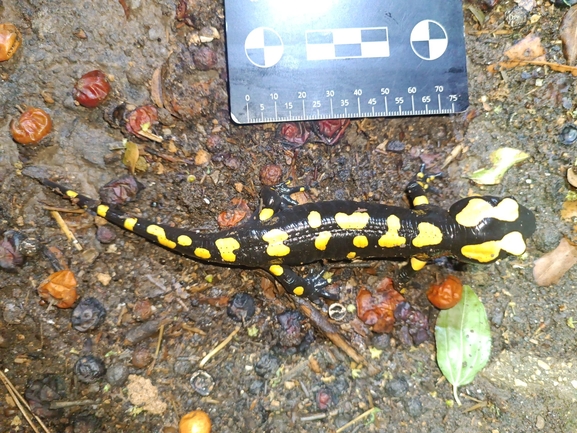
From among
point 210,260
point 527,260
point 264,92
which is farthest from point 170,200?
point 527,260

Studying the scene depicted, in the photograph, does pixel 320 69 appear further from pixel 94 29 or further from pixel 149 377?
pixel 149 377

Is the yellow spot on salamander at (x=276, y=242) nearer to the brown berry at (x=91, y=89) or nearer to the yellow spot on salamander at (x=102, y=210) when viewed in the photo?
the yellow spot on salamander at (x=102, y=210)

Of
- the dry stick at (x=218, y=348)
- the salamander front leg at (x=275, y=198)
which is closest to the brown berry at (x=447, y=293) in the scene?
the salamander front leg at (x=275, y=198)

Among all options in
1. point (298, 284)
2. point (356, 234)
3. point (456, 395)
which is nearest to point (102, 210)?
point (298, 284)

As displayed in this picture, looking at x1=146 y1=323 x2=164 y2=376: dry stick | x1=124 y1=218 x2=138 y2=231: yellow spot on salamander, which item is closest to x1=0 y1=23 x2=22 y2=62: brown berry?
x1=124 y1=218 x2=138 y2=231: yellow spot on salamander

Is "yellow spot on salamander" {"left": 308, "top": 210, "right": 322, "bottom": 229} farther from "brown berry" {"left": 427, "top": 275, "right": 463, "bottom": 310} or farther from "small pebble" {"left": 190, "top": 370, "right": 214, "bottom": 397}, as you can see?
"small pebble" {"left": 190, "top": 370, "right": 214, "bottom": 397}
